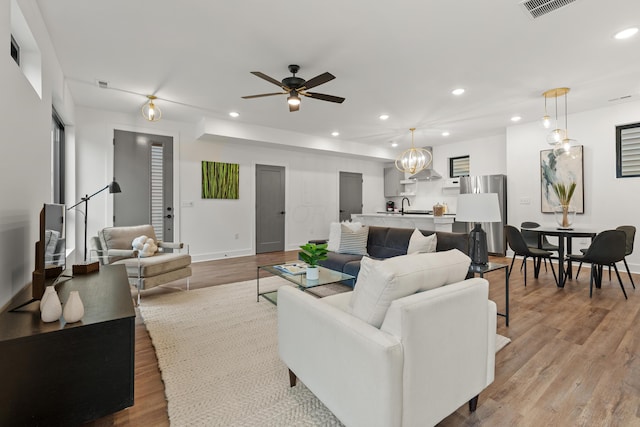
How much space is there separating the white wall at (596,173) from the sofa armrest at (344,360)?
4829mm

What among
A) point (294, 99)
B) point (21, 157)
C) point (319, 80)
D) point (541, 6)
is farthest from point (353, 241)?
point (21, 157)

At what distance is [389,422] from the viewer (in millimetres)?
1164

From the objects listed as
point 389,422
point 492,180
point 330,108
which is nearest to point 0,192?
point 389,422

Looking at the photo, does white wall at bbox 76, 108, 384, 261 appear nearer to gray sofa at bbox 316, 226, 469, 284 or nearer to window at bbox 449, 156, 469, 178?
window at bbox 449, 156, 469, 178

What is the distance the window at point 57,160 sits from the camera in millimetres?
4088

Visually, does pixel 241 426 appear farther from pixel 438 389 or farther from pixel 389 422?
pixel 438 389

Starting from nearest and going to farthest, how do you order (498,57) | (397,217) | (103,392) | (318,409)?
1. (103,392)
2. (318,409)
3. (498,57)
4. (397,217)

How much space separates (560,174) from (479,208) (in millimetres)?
3894

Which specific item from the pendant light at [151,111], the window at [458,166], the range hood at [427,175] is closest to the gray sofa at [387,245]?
the pendant light at [151,111]

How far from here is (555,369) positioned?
2049mm

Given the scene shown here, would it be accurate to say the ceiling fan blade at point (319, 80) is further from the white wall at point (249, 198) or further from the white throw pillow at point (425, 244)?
the white wall at point (249, 198)

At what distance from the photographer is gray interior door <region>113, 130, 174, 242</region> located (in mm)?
5121

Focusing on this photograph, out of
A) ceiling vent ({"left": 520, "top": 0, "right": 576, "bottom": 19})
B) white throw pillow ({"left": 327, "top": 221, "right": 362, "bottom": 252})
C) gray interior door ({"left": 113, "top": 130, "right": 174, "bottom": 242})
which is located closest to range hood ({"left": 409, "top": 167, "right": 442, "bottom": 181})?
white throw pillow ({"left": 327, "top": 221, "right": 362, "bottom": 252})

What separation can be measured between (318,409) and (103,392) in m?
1.08
